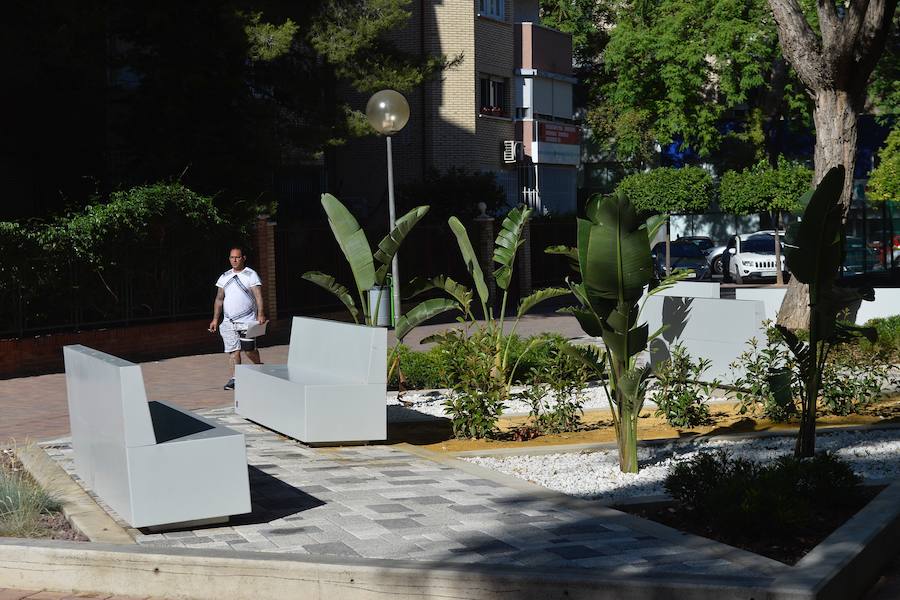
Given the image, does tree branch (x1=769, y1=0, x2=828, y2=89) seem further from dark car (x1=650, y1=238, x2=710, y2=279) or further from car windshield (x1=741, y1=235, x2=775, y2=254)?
dark car (x1=650, y1=238, x2=710, y2=279)

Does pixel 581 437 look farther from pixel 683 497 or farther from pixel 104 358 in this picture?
pixel 104 358

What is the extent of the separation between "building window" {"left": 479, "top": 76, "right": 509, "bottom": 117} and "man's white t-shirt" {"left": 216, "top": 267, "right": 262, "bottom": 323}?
91.1 feet

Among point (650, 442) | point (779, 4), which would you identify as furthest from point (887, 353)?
point (650, 442)

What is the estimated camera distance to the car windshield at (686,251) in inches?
1693

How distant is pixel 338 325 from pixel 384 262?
3144 mm

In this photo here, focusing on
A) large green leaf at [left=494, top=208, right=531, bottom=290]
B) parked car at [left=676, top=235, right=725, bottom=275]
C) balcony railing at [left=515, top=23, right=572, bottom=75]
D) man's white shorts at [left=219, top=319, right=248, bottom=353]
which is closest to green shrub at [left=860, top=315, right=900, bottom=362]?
large green leaf at [left=494, top=208, right=531, bottom=290]

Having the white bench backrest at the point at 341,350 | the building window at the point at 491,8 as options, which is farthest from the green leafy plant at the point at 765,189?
the white bench backrest at the point at 341,350

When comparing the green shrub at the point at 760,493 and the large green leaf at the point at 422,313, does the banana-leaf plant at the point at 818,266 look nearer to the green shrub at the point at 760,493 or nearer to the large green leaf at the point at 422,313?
the green shrub at the point at 760,493

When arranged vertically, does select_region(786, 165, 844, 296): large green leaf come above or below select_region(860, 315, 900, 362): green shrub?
above

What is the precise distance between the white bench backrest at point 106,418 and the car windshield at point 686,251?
36.1m

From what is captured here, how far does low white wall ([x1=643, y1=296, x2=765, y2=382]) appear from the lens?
43.8ft

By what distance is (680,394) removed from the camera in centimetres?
1144

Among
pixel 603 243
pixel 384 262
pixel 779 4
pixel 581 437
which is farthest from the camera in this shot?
pixel 779 4

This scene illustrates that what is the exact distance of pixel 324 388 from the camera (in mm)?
10273
